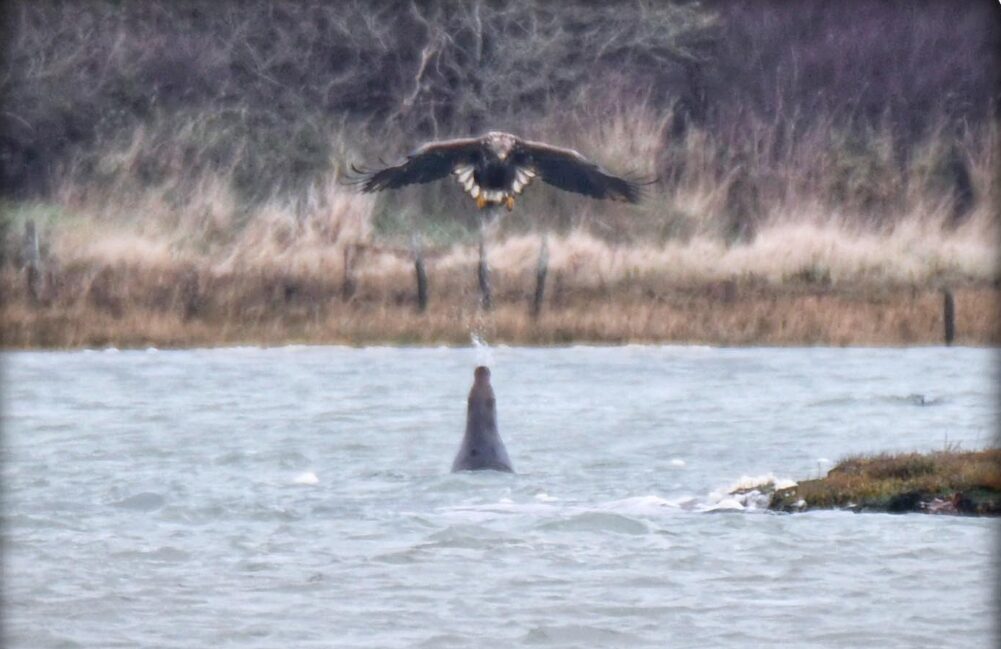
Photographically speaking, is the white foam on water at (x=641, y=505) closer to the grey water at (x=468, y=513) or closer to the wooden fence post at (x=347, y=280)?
the grey water at (x=468, y=513)

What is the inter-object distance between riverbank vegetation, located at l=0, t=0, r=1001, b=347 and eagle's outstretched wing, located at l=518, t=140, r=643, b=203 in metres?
8.19

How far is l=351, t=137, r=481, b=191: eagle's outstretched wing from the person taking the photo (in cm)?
1376

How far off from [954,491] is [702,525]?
1.32 m

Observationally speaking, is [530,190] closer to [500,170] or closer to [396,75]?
[396,75]

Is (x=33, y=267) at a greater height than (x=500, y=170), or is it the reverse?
(x=500, y=170)

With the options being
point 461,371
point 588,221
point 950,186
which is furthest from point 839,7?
point 461,371

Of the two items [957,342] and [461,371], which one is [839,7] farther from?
[461,371]

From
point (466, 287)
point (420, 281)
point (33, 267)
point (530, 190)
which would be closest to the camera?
point (33, 267)

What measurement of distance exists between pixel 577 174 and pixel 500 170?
1.90 ft

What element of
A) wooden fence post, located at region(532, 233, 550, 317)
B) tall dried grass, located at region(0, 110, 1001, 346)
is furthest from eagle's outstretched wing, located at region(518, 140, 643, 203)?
wooden fence post, located at region(532, 233, 550, 317)

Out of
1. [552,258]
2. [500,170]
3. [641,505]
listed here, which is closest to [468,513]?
[641,505]

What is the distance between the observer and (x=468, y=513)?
12.8 metres

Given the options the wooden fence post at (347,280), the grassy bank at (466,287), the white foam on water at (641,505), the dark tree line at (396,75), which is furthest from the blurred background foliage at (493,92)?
the white foam on water at (641,505)

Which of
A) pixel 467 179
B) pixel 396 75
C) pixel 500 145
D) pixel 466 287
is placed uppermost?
pixel 396 75
